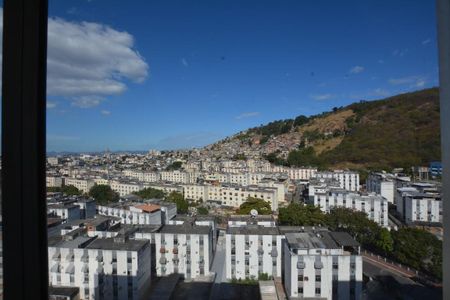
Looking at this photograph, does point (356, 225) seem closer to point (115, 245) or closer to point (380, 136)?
point (380, 136)

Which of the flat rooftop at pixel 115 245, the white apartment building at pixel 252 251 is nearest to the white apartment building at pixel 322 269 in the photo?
the white apartment building at pixel 252 251

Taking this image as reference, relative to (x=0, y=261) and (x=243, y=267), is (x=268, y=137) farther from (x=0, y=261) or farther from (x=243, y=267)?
(x=0, y=261)

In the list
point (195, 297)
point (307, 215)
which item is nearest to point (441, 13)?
point (195, 297)

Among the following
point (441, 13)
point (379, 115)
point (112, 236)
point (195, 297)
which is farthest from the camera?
point (112, 236)

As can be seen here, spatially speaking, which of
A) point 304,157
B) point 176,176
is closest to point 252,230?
point 304,157

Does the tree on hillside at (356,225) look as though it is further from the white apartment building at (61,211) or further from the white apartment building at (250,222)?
the white apartment building at (61,211)

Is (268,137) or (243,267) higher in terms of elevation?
(268,137)

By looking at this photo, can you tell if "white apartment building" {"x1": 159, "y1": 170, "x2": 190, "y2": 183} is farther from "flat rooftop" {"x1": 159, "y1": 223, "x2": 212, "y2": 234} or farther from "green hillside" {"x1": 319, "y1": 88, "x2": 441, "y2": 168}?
"green hillside" {"x1": 319, "y1": 88, "x2": 441, "y2": 168}

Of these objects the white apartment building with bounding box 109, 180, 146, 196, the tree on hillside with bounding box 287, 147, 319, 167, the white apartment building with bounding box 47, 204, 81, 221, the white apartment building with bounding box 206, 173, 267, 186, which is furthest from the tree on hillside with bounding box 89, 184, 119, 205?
the white apartment building with bounding box 206, 173, 267, 186
